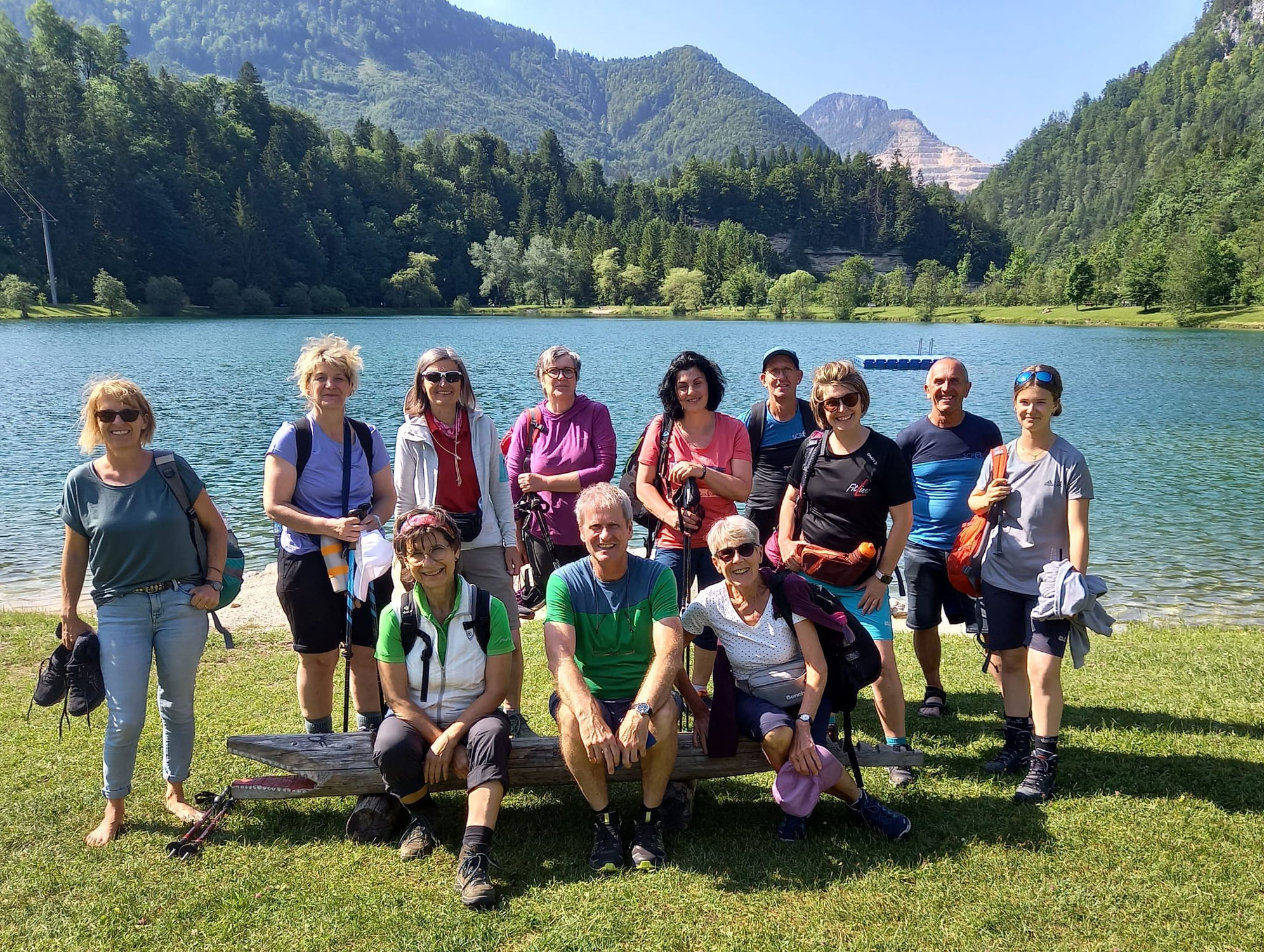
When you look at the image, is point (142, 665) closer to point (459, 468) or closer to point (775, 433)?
point (459, 468)

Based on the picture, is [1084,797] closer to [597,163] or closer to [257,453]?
[257,453]

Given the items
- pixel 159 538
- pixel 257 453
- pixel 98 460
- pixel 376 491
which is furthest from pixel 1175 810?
pixel 257 453

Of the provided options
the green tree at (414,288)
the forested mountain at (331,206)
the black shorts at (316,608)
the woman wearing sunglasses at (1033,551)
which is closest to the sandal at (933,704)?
the woman wearing sunglasses at (1033,551)

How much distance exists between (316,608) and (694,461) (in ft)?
8.00

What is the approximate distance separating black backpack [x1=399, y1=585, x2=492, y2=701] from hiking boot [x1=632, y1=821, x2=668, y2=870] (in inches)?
46.7

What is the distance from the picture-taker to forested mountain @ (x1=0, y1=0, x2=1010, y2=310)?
90.9m

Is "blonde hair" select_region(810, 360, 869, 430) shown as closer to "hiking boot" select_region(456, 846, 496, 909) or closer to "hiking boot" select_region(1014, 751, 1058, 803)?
"hiking boot" select_region(1014, 751, 1058, 803)

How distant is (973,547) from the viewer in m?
4.95

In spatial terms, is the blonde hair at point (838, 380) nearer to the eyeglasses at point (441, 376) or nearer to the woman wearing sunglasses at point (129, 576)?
the eyeglasses at point (441, 376)

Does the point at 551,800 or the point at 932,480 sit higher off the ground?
the point at 932,480

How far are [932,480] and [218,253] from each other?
11000 cm

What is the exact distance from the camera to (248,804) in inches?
183

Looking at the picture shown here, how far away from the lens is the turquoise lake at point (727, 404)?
41.2ft

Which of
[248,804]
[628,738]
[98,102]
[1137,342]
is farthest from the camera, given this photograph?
[98,102]
